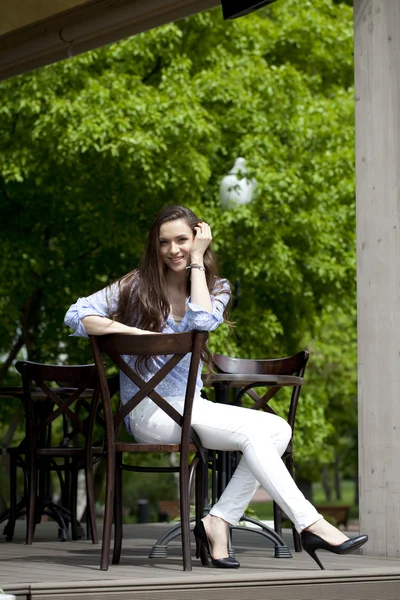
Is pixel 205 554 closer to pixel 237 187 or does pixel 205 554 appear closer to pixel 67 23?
pixel 67 23

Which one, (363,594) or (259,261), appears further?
(259,261)

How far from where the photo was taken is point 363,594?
11.8 feet

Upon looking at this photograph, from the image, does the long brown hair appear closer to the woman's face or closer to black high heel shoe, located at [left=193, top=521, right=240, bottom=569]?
the woman's face

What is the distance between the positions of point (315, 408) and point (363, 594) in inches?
372

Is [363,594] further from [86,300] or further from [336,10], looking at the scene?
[336,10]

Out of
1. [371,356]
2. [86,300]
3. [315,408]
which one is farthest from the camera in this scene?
[315,408]

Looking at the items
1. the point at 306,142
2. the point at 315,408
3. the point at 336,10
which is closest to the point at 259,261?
the point at 306,142

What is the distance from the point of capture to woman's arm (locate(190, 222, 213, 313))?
12.4ft

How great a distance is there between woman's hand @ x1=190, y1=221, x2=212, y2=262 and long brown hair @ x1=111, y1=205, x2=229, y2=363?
0.14 feet

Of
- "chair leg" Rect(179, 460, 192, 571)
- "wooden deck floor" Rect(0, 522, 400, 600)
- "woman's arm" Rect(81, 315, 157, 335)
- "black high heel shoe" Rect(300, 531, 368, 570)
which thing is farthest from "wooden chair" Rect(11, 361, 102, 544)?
"black high heel shoe" Rect(300, 531, 368, 570)

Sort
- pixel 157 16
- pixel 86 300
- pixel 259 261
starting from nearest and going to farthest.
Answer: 1. pixel 86 300
2. pixel 157 16
3. pixel 259 261

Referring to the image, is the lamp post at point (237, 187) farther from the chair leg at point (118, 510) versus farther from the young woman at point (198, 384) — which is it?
the chair leg at point (118, 510)

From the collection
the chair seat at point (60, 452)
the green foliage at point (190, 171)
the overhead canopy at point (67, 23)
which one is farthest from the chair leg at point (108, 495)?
the green foliage at point (190, 171)

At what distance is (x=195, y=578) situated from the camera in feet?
11.0
